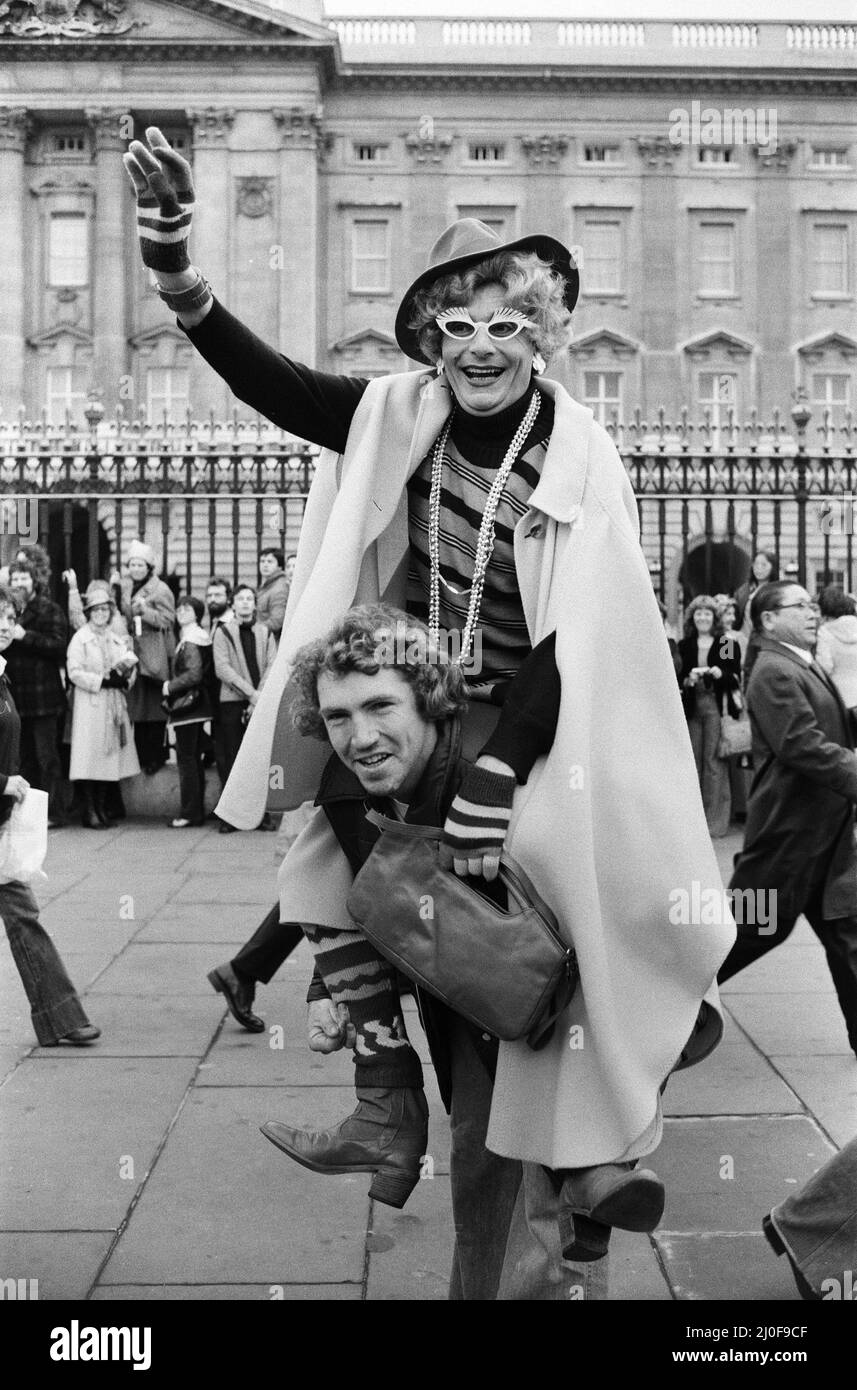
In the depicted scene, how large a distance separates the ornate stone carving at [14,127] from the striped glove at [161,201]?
34504mm

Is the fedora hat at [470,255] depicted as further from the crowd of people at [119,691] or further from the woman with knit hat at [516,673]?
the crowd of people at [119,691]

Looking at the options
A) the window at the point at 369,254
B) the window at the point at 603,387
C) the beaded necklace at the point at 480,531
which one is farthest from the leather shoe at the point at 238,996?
the window at the point at 369,254

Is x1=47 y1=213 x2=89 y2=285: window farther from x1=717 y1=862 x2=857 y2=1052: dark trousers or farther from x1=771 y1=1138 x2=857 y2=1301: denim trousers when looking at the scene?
x1=771 y1=1138 x2=857 y2=1301: denim trousers

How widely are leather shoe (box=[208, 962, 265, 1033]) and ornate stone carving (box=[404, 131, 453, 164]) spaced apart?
32.3 m

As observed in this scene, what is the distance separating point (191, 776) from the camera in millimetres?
10297

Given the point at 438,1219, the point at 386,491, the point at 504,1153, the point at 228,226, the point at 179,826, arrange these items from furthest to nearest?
the point at 228,226, the point at 179,826, the point at 438,1219, the point at 386,491, the point at 504,1153

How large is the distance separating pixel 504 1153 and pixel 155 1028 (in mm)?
2986

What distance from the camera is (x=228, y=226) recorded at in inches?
1286

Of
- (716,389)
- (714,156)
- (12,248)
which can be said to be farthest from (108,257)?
(714,156)

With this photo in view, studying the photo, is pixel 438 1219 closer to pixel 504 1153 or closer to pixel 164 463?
pixel 504 1153

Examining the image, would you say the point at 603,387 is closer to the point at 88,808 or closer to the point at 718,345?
the point at 718,345

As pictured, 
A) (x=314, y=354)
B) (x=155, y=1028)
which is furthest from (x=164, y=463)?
(x=314, y=354)

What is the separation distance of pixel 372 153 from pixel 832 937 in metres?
32.9

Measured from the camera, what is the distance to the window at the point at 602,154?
114 feet
